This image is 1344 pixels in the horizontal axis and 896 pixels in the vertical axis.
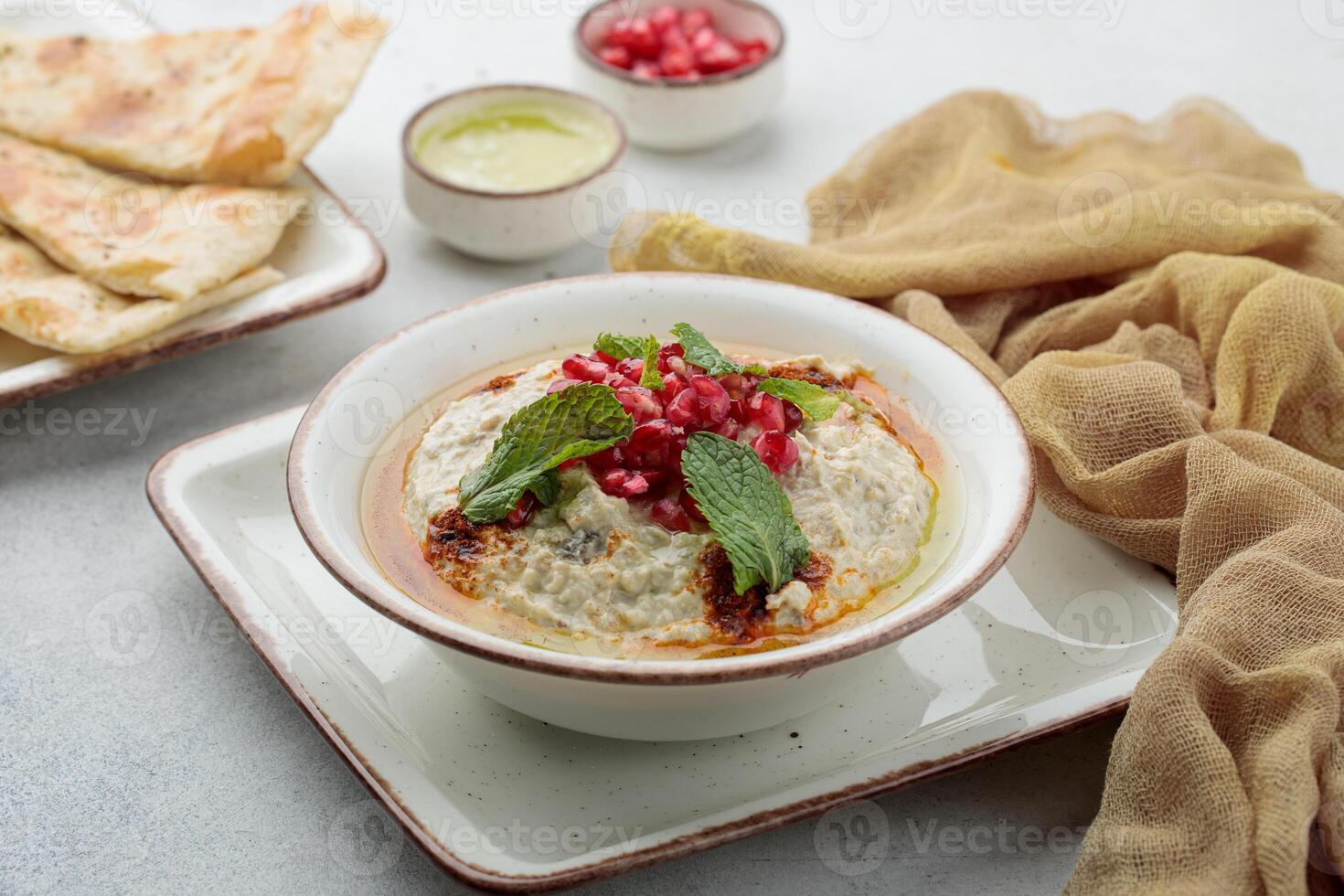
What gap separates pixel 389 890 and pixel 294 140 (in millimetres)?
2697

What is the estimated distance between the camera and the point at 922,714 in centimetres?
289

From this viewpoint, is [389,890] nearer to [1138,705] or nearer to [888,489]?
[888,489]

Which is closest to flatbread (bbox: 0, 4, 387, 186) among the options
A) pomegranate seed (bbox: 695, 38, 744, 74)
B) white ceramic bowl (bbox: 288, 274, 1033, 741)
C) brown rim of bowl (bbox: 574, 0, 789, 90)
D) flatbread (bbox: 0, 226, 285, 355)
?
flatbread (bbox: 0, 226, 285, 355)

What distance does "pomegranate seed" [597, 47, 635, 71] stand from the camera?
17.9 feet

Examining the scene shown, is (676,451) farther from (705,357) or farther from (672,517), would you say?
(705,357)

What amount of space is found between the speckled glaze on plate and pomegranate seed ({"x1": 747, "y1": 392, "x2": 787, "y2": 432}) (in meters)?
0.56

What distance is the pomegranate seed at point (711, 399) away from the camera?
9.43 feet

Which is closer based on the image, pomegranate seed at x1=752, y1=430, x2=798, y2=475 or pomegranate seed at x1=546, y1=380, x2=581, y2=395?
pomegranate seed at x1=752, y1=430, x2=798, y2=475

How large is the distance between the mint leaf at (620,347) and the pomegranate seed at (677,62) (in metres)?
2.65

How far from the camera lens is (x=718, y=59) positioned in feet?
17.9

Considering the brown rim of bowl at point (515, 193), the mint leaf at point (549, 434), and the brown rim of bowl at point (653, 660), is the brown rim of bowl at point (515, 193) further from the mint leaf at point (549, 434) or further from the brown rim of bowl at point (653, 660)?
the brown rim of bowl at point (653, 660)

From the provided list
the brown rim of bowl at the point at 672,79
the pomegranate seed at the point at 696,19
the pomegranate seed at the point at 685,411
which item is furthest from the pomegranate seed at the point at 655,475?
the pomegranate seed at the point at 696,19

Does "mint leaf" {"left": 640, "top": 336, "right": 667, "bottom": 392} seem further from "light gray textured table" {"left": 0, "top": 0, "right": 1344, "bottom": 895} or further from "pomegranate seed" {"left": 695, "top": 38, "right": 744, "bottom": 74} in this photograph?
"pomegranate seed" {"left": 695, "top": 38, "right": 744, "bottom": 74}

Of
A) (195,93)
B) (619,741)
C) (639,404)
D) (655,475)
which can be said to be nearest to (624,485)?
(655,475)
